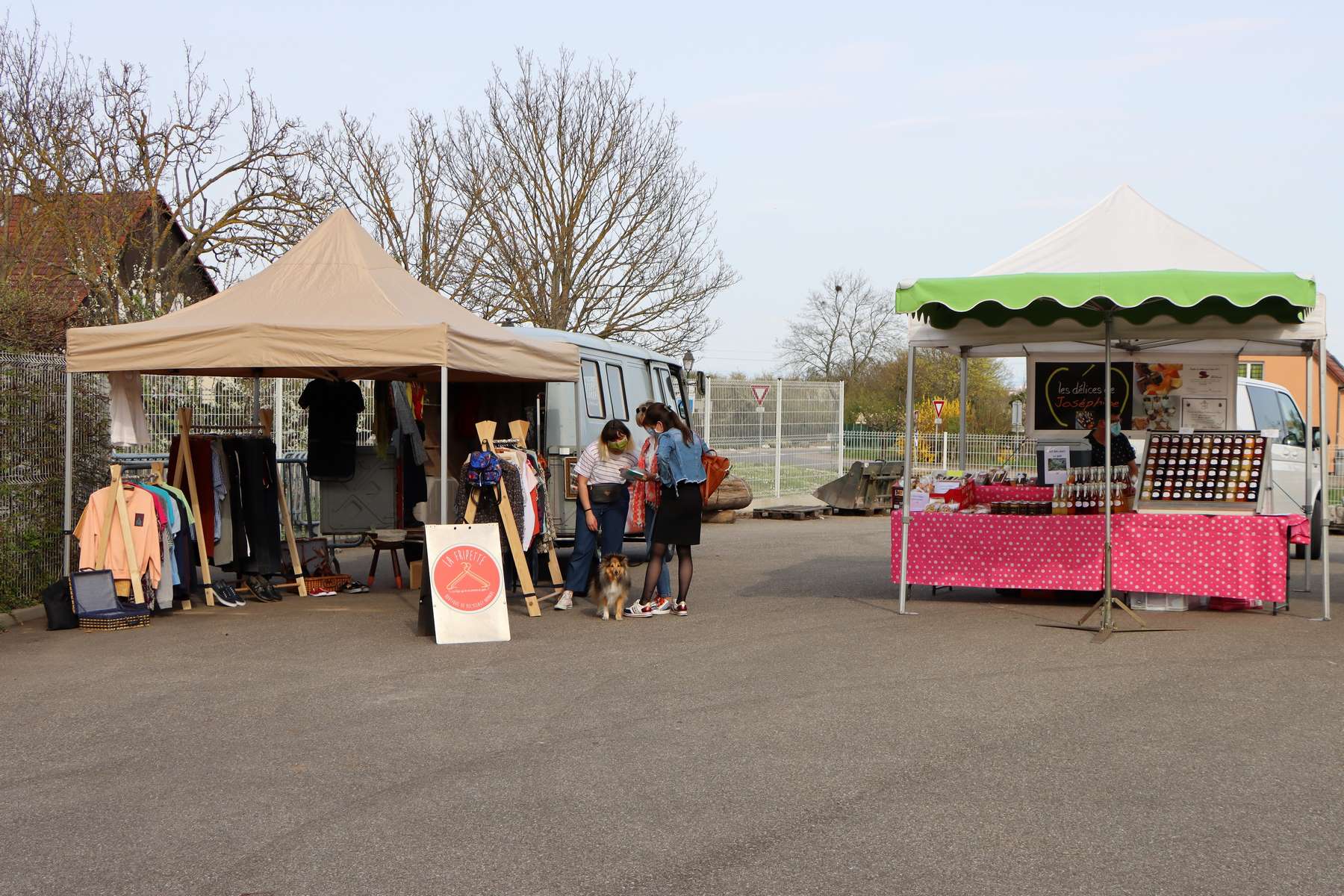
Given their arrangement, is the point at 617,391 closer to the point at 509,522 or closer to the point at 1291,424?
the point at 509,522

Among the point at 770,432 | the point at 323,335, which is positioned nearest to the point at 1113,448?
the point at 323,335

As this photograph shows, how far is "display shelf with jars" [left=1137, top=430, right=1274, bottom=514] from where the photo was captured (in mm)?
11094

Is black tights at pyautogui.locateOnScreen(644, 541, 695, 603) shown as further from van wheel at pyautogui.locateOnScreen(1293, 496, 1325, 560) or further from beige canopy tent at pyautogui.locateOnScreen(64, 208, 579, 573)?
van wheel at pyautogui.locateOnScreen(1293, 496, 1325, 560)

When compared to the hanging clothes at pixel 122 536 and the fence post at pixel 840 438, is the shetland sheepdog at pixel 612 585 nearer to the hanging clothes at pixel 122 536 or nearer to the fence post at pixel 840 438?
the hanging clothes at pixel 122 536

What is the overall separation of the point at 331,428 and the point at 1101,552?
7412 mm

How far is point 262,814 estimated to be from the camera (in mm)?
5469

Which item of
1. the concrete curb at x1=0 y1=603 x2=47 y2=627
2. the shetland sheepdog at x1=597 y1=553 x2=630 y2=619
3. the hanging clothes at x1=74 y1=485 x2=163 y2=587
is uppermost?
the hanging clothes at x1=74 y1=485 x2=163 y2=587

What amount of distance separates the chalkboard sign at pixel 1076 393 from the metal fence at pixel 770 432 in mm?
12147

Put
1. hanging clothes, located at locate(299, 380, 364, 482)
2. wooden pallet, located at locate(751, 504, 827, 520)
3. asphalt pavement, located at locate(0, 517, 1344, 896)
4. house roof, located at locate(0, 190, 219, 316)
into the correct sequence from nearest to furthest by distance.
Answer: asphalt pavement, located at locate(0, 517, 1344, 896)
hanging clothes, located at locate(299, 380, 364, 482)
house roof, located at locate(0, 190, 219, 316)
wooden pallet, located at locate(751, 504, 827, 520)

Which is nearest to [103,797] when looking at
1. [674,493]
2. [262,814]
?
[262,814]

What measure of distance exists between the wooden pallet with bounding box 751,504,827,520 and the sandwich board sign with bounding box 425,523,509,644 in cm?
1389

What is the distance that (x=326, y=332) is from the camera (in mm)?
10844

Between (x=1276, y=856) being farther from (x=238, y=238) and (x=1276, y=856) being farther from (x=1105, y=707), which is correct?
(x=238, y=238)

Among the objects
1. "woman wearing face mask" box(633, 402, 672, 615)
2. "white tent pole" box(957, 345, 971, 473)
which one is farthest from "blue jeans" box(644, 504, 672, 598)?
"white tent pole" box(957, 345, 971, 473)
